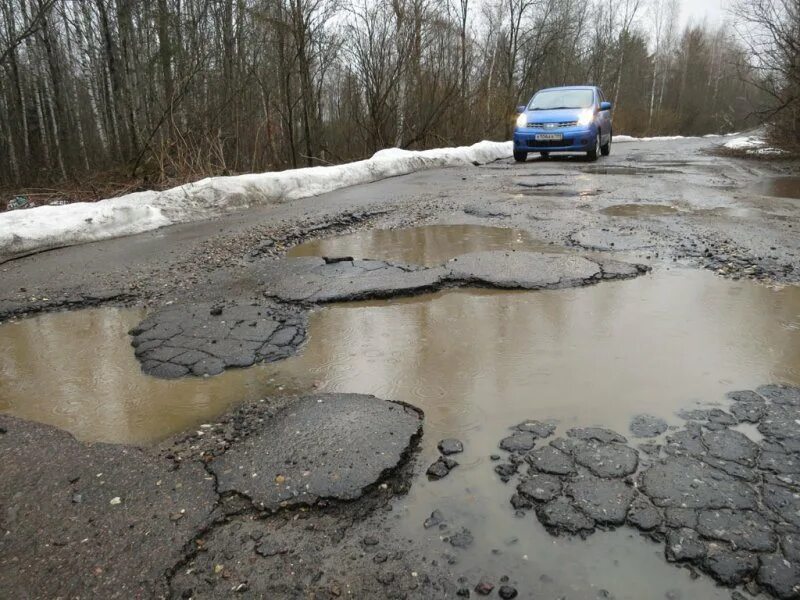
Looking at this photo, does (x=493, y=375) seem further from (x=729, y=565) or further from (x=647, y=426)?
(x=729, y=565)

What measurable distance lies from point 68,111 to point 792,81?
891 inches

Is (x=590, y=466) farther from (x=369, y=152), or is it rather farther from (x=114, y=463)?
(x=369, y=152)

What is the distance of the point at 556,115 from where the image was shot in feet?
40.0

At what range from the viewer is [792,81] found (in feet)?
43.4

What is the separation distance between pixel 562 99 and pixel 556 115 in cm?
79

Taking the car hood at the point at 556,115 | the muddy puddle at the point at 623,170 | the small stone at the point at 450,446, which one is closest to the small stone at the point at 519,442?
the small stone at the point at 450,446

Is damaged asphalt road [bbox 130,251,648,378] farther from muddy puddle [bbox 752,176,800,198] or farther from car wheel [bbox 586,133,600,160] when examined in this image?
car wheel [bbox 586,133,600,160]

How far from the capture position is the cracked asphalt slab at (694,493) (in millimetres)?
1576

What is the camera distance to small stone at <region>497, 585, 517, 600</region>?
147cm

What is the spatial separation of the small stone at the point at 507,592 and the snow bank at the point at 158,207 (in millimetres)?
5818

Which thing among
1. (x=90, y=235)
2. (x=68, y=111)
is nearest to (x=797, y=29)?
(x=90, y=235)

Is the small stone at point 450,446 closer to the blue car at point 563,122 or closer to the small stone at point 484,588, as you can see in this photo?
the small stone at point 484,588

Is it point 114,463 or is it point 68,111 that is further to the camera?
point 68,111

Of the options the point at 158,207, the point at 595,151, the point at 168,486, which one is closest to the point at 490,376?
the point at 168,486
